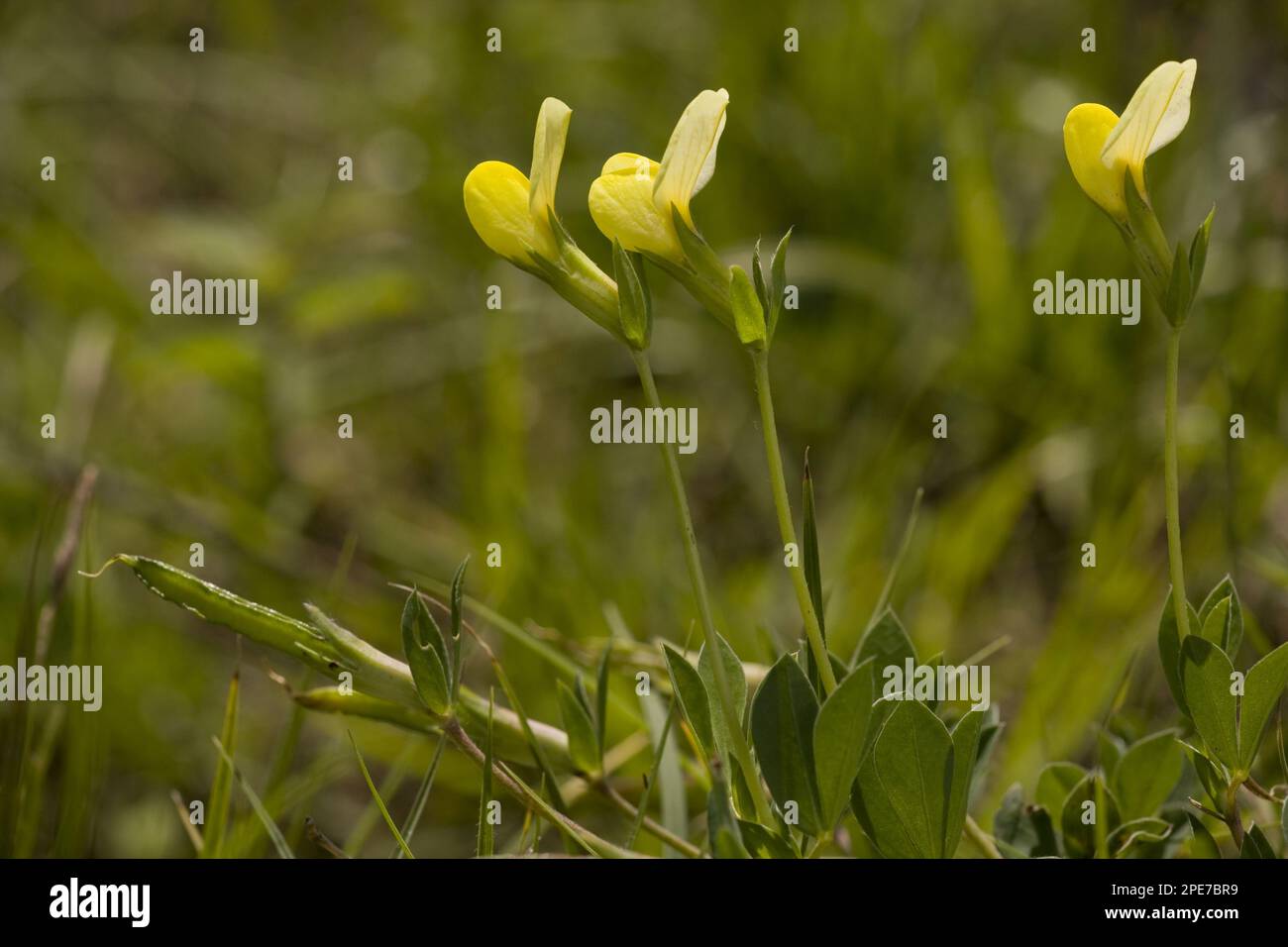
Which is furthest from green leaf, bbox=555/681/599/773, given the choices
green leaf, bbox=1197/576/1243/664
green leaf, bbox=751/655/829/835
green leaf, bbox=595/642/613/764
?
green leaf, bbox=1197/576/1243/664

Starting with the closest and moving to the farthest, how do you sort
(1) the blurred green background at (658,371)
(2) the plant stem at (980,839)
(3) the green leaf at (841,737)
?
Result: 1. (3) the green leaf at (841,737)
2. (2) the plant stem at (980,839)
3. (1) the blurred green background at (658,371)

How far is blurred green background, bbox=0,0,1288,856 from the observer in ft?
4.27

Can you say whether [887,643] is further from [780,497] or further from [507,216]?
[507,216]

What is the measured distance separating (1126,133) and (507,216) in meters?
0.29

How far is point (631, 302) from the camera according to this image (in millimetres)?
538

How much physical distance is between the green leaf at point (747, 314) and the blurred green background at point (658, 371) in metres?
0.50

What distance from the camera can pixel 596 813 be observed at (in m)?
1.08

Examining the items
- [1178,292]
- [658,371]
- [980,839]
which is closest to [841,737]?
[980,839]

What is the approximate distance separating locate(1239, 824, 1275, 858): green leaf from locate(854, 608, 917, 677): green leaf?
7.0 inches

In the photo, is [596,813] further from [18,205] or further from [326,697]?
[18,205]

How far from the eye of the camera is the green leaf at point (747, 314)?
53 centimetres

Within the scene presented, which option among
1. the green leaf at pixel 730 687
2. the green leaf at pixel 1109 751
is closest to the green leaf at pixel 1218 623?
the green leaf at pixel 1109 751

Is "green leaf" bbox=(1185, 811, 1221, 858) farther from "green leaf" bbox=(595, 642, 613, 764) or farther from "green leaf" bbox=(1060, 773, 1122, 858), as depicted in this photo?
"green leaf" bbox=(595, 642, 613, 764)

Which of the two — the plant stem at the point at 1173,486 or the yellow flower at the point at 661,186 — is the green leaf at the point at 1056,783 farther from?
the yellow flower at the point at 661,186
